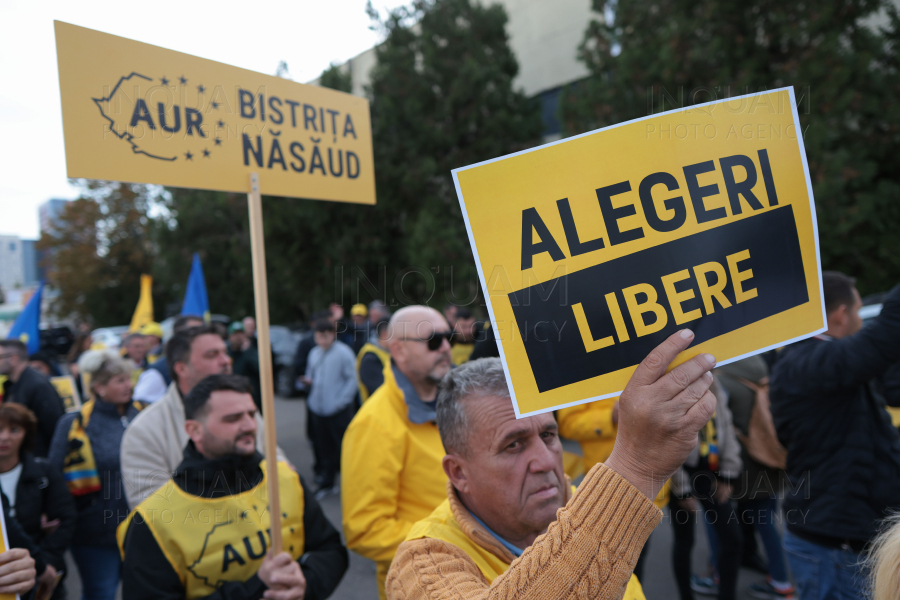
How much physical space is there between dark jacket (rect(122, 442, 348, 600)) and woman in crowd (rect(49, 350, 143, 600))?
1618 millimetres

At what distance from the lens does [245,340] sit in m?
7.69

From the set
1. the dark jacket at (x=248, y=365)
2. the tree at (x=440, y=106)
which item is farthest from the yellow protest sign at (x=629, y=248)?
the tree at (x=440, y=106)

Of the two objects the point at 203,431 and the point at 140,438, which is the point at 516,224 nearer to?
the point at 203,431

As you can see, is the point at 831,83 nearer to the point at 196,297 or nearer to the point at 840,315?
the point at 840,315

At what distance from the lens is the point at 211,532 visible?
2.10 meters

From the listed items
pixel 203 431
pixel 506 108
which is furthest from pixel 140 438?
pixel 506 108

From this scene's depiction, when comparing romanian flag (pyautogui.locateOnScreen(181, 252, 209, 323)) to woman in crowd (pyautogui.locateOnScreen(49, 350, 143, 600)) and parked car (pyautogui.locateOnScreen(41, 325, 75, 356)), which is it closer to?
woman in crowd (pyautogui.locateOnScreen(49, 350, 143, 600))

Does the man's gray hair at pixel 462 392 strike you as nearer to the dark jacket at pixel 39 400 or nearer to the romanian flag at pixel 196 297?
the dark jacket at pixel 39 400

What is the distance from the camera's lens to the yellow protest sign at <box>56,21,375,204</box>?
2.03 m

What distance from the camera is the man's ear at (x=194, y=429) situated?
2.33m

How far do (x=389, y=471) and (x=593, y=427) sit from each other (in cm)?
121

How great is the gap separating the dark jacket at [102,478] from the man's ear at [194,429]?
4.82 ft

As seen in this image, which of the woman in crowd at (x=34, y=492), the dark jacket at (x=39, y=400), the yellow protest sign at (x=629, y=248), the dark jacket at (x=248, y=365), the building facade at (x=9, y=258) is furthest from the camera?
the building facade at (x=9, y=258)

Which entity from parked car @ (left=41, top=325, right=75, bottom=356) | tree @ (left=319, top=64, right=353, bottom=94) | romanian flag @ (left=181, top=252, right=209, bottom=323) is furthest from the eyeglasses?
parked car @ (left=41, top=325, right=75, bottom=356)
